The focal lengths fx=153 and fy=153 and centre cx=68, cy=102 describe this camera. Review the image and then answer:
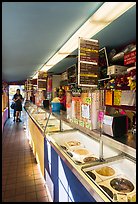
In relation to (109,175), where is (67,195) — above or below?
below

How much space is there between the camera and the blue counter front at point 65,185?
1.49m

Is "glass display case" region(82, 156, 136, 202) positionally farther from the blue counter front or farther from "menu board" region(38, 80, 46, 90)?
"menu board" region(38, 80, 46, 90)

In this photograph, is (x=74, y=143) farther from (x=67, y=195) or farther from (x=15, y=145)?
(x=15, y=145)

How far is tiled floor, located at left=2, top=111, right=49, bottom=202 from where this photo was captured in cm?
273

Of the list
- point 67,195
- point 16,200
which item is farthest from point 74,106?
point 16,200

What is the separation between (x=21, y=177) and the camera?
3.35 m

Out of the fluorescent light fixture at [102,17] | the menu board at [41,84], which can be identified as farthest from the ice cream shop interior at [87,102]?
the menu board at [41,84]

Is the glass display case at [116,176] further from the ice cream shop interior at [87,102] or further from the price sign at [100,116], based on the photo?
the price sign at [100,116]

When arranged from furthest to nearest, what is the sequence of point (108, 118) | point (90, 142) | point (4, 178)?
point (4, 178) → point (90, 142) → point (108, 118)

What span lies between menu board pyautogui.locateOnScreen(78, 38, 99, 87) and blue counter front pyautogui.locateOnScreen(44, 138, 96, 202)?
1.11 metres

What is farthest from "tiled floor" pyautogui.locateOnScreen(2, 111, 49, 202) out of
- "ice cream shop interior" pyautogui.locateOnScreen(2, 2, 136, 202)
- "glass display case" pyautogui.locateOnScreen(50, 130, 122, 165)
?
"glass display case" pyautogui.locateOnScreen(50, 130, 122, 165)

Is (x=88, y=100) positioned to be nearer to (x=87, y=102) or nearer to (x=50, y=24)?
(x=87, y=102)

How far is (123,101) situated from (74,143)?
123 centimetres

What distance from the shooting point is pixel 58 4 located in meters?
1.48
